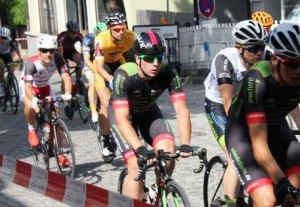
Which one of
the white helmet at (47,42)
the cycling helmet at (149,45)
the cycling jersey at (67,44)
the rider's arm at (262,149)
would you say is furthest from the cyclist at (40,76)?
the cycling jersey at (67,44)

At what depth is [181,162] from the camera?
10.1m

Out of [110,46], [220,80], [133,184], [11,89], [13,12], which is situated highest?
[13,12]

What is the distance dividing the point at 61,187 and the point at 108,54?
388cm

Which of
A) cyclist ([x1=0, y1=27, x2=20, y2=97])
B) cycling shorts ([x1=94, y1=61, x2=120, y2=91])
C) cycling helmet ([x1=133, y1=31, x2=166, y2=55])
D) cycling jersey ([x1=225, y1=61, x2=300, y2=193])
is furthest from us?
cyclist ([x1=0, y1=27, x2=20, y2=97])

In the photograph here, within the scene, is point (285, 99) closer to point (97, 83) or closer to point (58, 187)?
point (58, 187)

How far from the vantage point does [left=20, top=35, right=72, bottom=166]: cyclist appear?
365 inches

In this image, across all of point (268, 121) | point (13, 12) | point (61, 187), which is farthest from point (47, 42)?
point (13, 12)

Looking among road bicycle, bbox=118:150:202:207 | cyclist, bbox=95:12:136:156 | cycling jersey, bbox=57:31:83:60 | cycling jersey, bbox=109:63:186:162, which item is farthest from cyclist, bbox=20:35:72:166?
cycling jersey, bbox=57:31:83:60

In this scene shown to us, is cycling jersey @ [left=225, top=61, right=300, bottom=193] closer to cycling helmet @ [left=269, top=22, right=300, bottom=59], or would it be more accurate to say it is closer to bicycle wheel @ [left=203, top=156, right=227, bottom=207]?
cycling helmet @ [left=269, top=22, right=300, bottom=59]

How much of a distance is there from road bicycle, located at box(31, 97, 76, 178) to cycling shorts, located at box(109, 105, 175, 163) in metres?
2.57

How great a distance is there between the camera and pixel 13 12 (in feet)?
168

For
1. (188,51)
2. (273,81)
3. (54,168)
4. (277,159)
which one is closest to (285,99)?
(273,81)

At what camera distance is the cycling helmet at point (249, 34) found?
19.9 ft

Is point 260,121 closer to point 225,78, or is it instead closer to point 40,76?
point 225,78
